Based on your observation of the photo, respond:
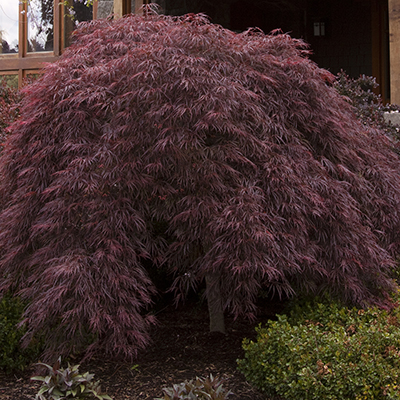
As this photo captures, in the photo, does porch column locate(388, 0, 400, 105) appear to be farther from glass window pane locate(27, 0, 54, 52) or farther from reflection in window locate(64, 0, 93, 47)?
glass window pane locate(27, 0, 54, 52)

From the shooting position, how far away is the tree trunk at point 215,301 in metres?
3.65

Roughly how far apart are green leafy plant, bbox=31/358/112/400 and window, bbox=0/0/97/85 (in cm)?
709

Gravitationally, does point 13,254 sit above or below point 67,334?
above

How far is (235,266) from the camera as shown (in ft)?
10.5

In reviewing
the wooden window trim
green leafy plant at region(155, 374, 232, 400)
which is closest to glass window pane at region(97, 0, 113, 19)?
the wooden window trim

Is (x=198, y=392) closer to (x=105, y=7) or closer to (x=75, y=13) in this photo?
(x=105, y=7)

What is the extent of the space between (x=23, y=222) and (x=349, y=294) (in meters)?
2.60

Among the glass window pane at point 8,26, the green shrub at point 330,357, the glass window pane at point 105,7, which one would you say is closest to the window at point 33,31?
the glass window pane at point 8,26

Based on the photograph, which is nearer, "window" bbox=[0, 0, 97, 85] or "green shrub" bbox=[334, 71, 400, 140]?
"green shrub" bbox=[334, 71, 400, 140]

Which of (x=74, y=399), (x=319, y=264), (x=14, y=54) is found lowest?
(x=74, y=399)

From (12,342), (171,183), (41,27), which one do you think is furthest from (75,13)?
(12,342)

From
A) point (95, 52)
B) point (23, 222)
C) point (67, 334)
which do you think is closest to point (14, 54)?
point (95, 52)

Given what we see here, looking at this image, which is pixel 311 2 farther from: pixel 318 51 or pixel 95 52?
pixel 95 52

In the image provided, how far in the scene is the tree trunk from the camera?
12.0ft
